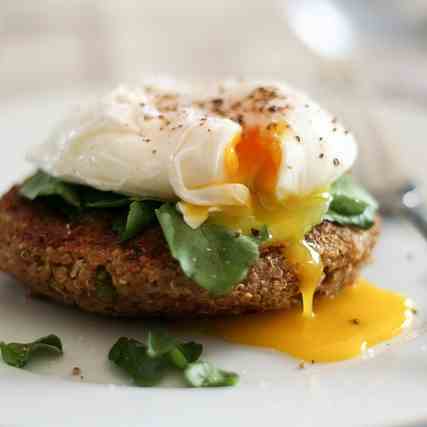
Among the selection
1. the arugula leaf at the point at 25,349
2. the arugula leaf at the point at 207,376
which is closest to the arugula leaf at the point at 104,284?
the arugula leaf at the point at 25,349

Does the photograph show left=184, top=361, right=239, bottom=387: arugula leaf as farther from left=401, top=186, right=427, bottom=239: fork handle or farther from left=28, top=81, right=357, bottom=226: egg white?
left=401, top=186, right=427, bottom=239: fork handle

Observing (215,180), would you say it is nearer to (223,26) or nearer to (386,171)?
(386,171)

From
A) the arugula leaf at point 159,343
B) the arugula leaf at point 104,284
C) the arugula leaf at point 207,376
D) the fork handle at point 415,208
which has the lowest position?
the fork handle at point 415,208

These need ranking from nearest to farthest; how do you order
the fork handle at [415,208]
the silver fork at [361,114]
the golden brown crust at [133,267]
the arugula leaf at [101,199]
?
the golden brown crust at [133,267] < the arugula leaf at [101,199] < the fork handle at [415,208] < the silver fork at [361,114]

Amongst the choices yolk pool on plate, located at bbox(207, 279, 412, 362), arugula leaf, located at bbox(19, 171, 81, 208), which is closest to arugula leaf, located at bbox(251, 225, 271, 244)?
yolk pool on plate, located at bbox(207, 279, 412, 362)

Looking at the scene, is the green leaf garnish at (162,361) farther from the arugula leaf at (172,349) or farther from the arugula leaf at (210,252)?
the arugula leaf at (210,252)

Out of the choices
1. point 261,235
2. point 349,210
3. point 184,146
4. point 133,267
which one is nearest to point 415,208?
point 349,210

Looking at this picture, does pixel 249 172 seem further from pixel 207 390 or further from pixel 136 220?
pixel 207 390

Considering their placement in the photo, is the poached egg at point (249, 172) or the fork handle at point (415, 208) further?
the fork handle at point (415, 208)

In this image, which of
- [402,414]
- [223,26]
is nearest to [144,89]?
[402,414]
